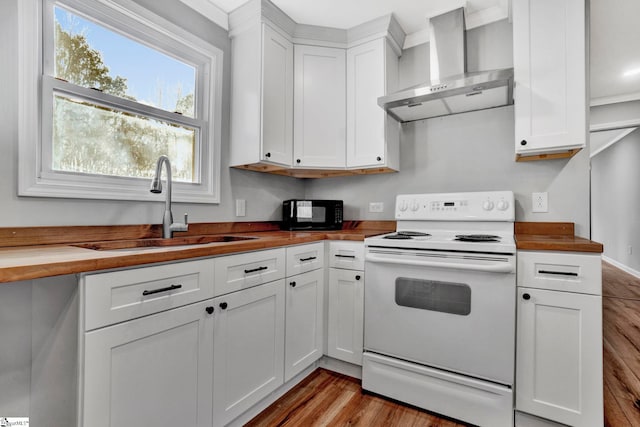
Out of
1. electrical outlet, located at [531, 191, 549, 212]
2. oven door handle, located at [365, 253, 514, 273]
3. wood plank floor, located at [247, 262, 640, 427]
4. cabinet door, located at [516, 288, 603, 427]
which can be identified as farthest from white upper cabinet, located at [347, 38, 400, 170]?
wood plank floor, located at [247, 262, 640, 427]

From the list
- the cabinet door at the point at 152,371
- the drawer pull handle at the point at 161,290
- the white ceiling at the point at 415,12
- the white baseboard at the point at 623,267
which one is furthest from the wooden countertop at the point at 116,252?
the white baseboard at the point at 623,267

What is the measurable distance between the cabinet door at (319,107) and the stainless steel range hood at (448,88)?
0.42 metres

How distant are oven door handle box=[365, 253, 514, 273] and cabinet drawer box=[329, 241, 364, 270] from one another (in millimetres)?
102

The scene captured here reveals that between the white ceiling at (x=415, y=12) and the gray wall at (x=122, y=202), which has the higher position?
the white ceiling at (x=415, y=12)

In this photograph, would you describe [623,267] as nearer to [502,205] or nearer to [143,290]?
[502,205]

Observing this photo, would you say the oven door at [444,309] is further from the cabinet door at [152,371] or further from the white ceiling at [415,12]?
the white ceiling at [415,12]

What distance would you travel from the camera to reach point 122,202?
164cm

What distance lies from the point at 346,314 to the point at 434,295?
58cm

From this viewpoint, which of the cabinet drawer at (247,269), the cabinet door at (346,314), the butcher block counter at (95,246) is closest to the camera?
the butcher block counter at (95,246)

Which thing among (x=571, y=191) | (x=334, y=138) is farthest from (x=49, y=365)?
(x=571, y=191)

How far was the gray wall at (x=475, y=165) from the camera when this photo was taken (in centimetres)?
195

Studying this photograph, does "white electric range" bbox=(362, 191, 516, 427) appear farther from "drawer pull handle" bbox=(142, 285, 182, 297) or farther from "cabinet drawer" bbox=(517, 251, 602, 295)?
"drawer pull handle" bbox=(142, 285, 182, 297)

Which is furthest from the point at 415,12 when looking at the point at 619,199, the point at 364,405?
the point at 619,199

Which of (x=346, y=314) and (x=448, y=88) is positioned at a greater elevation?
(x=448, y=88)
